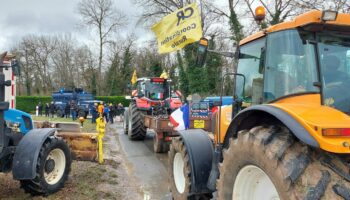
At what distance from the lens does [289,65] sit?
3516 millimetres

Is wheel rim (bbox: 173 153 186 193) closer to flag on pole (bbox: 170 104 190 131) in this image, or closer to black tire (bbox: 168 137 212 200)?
black tire (bbox: 168 137 212 200)

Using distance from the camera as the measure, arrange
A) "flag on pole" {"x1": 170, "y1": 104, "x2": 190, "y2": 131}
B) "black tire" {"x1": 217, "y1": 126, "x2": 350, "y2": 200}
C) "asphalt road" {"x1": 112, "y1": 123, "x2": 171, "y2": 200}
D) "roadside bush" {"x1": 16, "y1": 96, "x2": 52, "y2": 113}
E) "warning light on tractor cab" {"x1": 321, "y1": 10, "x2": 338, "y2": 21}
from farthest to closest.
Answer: "roadside bush" {"x1": 16, "y1": 96, "x2": 52, "y2": 113} → "flag on pole" {"x1": 170, "y1": 104, "x2": 190, "y2": 131} → "asphalt road" {"x1": 112, "y1": 123, "x2": 171, "y2": 200} → "warning light on tractor cab" {"x1": 321, "y1": 10, "x2": 338, "y2": 21} → "black tire" {"x1": 217, "y1": 126, "x2": 350, "y2": 200}

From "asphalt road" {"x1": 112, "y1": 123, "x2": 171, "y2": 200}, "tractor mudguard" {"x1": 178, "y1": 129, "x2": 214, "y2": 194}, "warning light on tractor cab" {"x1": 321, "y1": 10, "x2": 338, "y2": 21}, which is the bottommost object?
"asphalt road" {"x1": 112, "y1": 123, "x2": 171, "y2": 200}

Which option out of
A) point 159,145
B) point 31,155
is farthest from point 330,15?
point 159,145

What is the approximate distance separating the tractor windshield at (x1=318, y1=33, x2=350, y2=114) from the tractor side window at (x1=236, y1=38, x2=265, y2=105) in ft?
2.83

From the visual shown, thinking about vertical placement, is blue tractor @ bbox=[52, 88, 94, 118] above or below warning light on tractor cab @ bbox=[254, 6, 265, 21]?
below

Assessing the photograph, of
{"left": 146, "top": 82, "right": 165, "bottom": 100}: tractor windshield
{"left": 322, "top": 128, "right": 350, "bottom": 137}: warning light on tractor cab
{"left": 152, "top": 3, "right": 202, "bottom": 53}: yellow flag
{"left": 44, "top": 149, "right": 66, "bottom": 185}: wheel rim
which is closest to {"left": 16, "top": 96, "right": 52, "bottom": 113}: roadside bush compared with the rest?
{"left": 146, "top": 82, "right": 165, "bottom": 100}: tractor windshield

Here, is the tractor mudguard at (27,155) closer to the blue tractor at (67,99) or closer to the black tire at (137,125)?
the black tire at (137,125)

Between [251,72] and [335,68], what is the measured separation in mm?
1227

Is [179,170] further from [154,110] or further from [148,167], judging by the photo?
[154,110]

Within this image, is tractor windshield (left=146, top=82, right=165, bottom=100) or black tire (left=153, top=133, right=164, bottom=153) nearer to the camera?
black tire (left=153, top=133, right=164, bottom=153)

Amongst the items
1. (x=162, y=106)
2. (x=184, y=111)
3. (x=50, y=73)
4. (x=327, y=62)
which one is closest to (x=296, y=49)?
(x=327, y=62)

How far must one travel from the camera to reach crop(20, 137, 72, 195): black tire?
19.5 feet

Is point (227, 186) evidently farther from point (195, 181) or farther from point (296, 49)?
point (296, 49)
